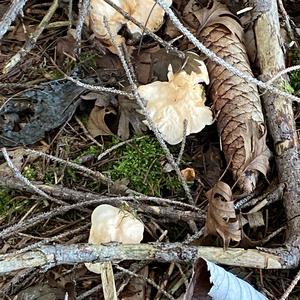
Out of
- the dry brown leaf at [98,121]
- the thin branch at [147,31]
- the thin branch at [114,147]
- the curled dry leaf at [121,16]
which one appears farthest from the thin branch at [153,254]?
the curled dry leaf at [121,16]

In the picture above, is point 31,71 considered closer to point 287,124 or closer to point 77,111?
point 77,111

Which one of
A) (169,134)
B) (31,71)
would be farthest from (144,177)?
(31,71)

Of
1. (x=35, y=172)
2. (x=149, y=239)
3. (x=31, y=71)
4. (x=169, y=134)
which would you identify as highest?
(x=31, y=71)

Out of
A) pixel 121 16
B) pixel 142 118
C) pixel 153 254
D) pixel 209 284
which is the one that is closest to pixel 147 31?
pixel 121 16

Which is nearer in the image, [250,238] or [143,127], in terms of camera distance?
[250,238]

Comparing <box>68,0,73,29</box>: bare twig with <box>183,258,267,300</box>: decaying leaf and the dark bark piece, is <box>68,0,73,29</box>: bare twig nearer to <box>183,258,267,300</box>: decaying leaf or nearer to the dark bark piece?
the dark bark piece

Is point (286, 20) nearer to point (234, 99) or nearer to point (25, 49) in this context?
point (234, 99)

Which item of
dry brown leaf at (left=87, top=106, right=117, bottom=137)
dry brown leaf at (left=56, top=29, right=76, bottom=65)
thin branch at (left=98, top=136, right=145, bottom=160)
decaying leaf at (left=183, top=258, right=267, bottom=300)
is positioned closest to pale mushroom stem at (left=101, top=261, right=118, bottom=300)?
decaying leaf at (left=183, top=258, right=267, bottom=300)

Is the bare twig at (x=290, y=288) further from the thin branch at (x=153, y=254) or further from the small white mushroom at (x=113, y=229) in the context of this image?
→ the small white mushroom at (x=113, y=229)
